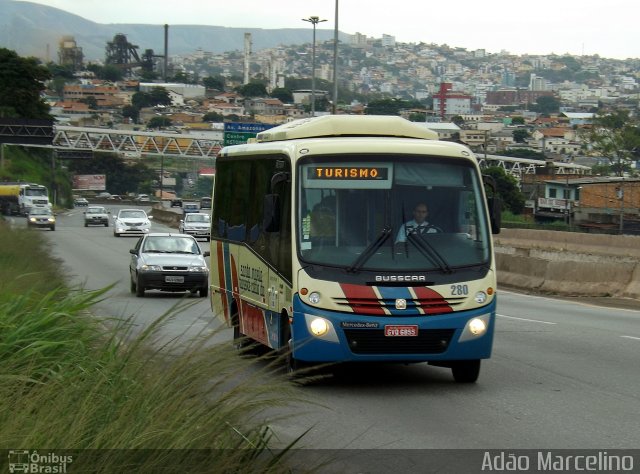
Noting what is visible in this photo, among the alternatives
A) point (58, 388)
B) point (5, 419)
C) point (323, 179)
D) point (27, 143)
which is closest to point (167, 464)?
point (5, 419)

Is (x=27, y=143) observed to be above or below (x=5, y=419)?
below

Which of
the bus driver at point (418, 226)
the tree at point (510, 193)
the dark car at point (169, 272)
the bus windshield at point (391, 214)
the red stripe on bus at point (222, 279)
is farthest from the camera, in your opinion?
the tree at point (510, 193)

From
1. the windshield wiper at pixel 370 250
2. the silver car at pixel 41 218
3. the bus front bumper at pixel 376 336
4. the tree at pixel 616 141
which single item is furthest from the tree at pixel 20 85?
the bus front bumper at pixel 376 336

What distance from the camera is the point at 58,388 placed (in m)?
7.70

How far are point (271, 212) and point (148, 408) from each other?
6.59 m

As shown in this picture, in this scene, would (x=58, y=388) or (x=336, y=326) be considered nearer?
(x=58, y=388)

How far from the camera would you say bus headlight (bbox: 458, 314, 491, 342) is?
42.8ft

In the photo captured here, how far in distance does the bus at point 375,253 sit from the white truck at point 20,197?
7869 centimetres

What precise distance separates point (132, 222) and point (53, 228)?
10.2 metres

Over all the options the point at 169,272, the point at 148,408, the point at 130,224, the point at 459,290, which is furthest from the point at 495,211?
the point at 130,224

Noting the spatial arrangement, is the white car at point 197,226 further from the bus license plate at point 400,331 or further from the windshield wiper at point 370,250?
the bus license plate at point 400,331

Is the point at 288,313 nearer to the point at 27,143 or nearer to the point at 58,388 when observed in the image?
the point at 58,388

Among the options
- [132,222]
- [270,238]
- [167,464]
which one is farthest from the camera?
[132,222]

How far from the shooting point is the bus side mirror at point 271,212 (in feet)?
43.8
